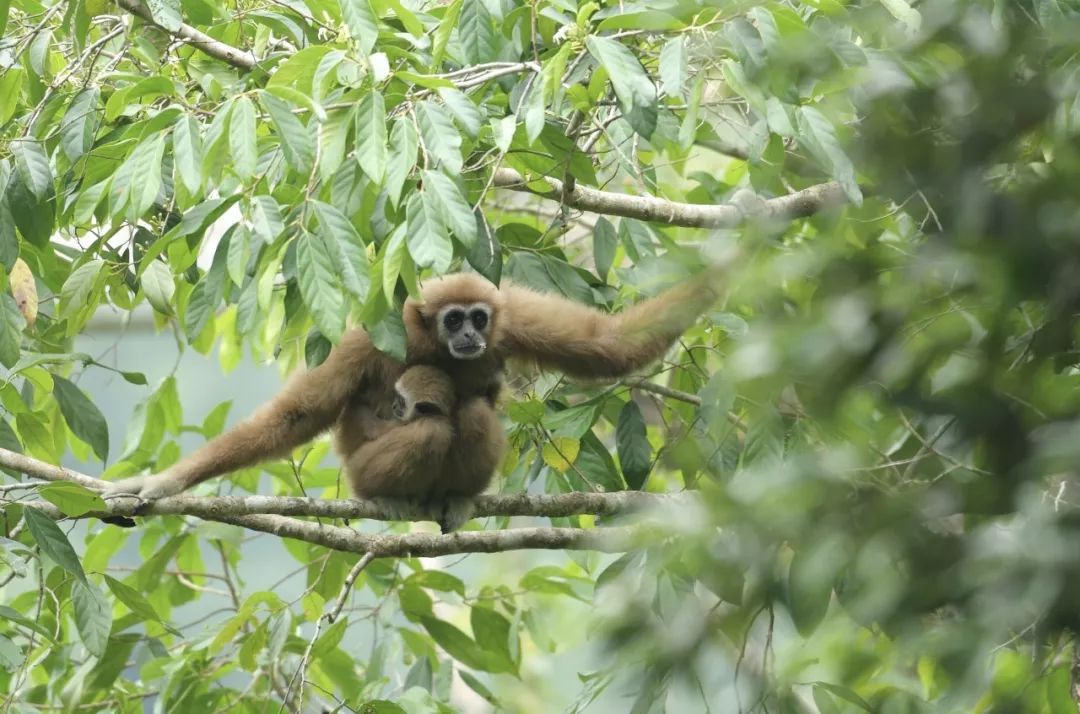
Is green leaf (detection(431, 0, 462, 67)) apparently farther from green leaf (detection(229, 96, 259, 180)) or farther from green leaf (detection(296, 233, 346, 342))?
green leaf (detection(296, 233, 346, 342))

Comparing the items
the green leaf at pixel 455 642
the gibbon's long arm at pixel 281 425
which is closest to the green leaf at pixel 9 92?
the gibbon's long arm at pixel 281 425

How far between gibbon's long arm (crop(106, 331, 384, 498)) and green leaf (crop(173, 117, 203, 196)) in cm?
151

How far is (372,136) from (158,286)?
1579 mm

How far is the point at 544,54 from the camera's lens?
4.08 metres

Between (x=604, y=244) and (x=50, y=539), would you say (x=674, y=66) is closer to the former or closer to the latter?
(x=604, y=244)

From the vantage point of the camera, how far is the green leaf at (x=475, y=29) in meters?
3.50

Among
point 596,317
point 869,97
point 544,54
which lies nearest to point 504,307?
point 596,317

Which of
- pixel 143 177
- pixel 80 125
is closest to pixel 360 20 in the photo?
pixel 143 177

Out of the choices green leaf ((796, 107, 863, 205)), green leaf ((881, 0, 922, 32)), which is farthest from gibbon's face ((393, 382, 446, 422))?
green leaf ((881, 0, 922, 32))

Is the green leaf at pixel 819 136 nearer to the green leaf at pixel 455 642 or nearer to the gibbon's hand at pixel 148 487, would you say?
the gibbon's hand at pixel 148 487

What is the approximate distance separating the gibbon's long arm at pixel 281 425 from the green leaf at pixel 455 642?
3.08 feet

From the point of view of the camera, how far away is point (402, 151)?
9.69ft

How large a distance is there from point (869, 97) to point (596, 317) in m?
3.33

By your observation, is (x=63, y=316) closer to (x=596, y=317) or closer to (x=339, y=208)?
(x=339, y=208)
